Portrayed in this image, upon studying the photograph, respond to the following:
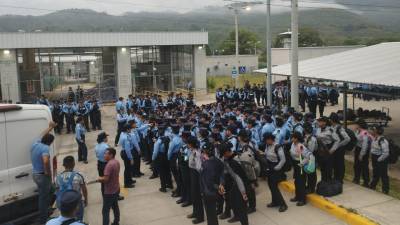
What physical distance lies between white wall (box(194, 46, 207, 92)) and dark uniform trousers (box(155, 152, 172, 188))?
24.9m

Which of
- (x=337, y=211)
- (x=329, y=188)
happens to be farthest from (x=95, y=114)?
(x=337, y=211)

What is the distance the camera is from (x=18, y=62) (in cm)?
2970

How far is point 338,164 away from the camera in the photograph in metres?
9.84

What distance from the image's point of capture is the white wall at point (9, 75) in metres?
28.9

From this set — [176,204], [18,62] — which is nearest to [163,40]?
[18,62]

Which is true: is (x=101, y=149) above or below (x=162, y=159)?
above

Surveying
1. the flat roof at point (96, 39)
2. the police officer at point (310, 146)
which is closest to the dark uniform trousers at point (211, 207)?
the police officer at point (310, 146)

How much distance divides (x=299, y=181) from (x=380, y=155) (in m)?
1.81

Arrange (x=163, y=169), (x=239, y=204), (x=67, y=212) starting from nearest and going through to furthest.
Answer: (x=67, y=212) < (x=239, y=204) < (x=163, y=169)

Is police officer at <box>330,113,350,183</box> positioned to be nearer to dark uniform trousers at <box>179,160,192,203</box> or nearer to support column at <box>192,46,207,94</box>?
dark uniform trousers at <box>179,160,192,203</box>

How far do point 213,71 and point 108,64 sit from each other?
1546 inches

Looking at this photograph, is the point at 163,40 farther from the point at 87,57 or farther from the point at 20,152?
the point at 20,152

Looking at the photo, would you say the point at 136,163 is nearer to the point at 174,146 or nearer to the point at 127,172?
the point at 127,172

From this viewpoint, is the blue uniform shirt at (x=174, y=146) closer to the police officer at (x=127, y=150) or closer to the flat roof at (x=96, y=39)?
the police officer at (x=127, y=150)
